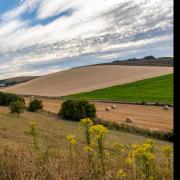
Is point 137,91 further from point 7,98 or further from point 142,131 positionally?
point 142,131

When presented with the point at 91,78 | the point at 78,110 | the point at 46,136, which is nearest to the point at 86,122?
the point at 46,136

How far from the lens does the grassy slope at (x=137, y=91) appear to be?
56019 mm

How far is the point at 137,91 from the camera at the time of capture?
6284 cm

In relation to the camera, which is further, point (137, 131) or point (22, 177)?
point (137, 131)

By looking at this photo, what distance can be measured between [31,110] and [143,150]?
39816 mm

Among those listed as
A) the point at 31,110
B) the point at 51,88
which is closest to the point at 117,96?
the point at 31,110

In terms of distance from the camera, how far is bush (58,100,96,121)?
115 ft

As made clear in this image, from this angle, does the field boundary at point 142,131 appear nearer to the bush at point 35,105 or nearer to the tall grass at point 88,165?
the bush at point 35,105

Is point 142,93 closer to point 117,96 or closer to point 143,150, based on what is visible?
point 117,96

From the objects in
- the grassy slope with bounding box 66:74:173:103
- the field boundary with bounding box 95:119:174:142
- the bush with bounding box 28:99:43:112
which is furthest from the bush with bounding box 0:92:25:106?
the field boundary with bounding box 95:119:174:142

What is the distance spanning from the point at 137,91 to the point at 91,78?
94.8 ft

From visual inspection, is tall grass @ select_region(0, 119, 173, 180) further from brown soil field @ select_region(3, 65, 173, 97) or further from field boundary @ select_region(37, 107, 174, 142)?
brown soil field @ select_region(3, 65, 173, 97)

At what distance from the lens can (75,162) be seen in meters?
5.29

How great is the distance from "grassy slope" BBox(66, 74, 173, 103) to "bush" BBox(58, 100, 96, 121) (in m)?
16.8
